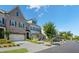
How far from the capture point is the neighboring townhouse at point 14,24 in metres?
10.4

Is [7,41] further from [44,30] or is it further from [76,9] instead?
[76,9]

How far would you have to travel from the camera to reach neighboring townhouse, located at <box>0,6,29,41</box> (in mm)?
10438

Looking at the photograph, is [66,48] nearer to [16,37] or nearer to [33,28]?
[33,28]

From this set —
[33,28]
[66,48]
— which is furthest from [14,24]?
[66,48]

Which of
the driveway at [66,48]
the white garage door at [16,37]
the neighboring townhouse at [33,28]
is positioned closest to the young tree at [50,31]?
the neighboring townhouse at [33,28]

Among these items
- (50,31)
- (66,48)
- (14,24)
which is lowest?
(66,48)

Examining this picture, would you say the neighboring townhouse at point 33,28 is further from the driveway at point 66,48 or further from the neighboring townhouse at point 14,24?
the driveway at point 66,48

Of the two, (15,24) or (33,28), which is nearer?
(15,24)

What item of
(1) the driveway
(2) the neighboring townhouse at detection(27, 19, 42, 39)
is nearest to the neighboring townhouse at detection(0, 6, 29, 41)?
(2) the neighboring townhouse at detection(27, 19, 42, 39)

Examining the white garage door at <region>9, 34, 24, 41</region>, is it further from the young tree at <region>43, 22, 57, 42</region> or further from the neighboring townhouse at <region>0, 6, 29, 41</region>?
the young tree at <region>43, 22, 57, 42</region>

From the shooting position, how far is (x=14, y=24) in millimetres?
10617

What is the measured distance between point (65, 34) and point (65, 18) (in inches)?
22.4

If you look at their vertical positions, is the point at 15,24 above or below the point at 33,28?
above
